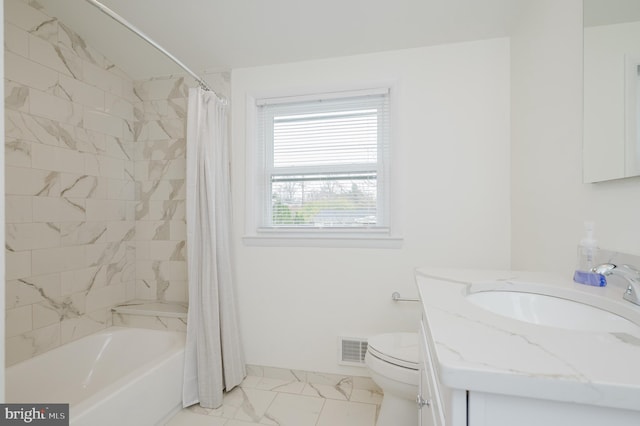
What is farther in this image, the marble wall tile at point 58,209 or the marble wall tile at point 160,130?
the marble wall tile at point 160,130

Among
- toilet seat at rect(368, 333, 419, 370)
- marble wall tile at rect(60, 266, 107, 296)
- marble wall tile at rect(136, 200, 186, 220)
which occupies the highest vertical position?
marble wall tile at rect(136, 200, 186, 220)

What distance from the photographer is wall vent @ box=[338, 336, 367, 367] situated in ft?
6.28

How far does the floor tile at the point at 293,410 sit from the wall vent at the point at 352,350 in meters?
0.27

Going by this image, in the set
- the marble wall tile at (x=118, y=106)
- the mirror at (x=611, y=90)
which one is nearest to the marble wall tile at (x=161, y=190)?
the marble wall tile at (x=118, y=106)

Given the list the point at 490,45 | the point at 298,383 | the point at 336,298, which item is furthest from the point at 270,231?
the point at 490,45

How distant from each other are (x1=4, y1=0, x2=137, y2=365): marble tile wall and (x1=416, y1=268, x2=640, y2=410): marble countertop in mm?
2158

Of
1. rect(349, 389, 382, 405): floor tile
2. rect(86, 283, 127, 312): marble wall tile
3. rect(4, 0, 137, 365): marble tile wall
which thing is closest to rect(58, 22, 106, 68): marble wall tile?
rect(4, 0, 137, 365): marble tile wall

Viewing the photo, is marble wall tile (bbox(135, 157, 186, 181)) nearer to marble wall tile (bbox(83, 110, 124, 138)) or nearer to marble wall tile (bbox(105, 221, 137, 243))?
marble wall tile (bbox(83, 110, 124, 138))

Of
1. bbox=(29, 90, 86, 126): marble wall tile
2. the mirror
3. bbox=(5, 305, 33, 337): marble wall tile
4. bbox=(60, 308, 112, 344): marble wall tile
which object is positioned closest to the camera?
the mirror

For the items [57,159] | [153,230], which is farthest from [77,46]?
[153,230]

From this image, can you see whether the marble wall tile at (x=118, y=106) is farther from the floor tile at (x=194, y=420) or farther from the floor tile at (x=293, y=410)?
the floor tile at (x=293, y=410)

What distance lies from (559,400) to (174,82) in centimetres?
276

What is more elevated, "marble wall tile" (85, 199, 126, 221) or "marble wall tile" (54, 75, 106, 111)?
"marble wall tile" (54, 75, 106, 111)

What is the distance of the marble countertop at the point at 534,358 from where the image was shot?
41cm
